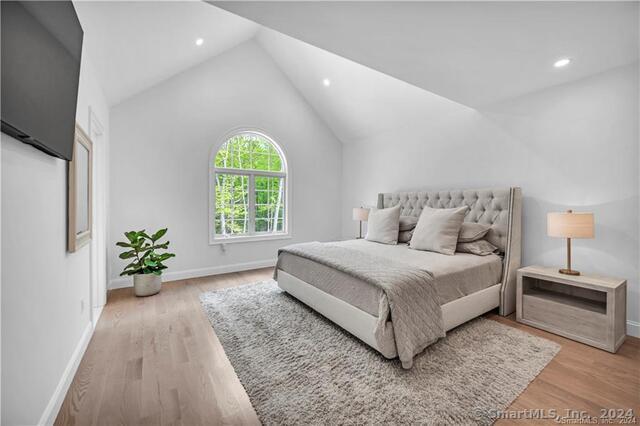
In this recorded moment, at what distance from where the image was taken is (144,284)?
10.7 feet

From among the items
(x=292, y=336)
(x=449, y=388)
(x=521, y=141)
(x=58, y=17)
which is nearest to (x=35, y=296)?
(x=58, y=17)

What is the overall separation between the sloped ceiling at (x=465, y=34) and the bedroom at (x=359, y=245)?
0.05 ft

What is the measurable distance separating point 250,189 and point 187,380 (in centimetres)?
327

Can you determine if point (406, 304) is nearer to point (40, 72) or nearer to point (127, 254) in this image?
point (40, 72)

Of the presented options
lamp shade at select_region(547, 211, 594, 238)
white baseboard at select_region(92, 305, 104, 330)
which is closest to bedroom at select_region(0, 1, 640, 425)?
lamp shade at select_region(547, 211, 594, 238)

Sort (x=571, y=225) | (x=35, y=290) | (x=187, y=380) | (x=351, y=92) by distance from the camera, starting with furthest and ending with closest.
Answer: (x=351, y=92) < (x=571, y=225) < (x=187, y=380) < (x=35, y=290)

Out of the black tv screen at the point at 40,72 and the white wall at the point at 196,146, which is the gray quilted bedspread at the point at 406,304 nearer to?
the black tv screen at the point at 40,72

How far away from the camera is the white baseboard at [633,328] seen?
7.47 ft

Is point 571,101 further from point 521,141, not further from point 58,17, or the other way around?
point 58,17

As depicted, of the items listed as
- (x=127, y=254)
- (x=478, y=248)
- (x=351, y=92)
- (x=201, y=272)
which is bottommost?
(x=201, y=272)

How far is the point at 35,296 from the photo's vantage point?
4.29 ft

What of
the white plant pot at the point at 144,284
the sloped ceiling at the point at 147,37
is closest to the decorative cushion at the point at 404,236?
the white plant pot at the point at 144,284

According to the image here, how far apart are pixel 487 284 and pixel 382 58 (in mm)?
2288

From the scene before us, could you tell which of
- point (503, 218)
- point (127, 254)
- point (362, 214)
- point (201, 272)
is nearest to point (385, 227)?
point (362, 214)
